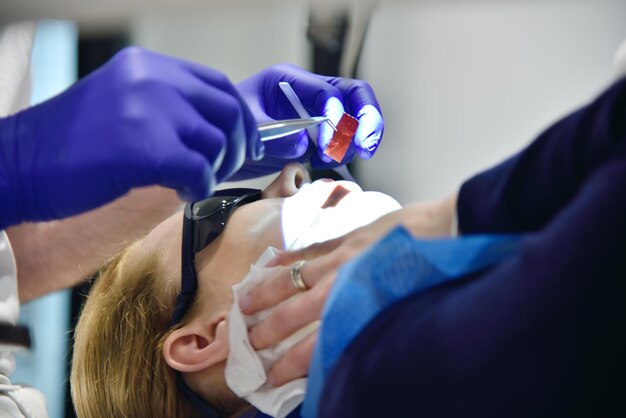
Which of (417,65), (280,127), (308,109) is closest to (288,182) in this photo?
(280,127)

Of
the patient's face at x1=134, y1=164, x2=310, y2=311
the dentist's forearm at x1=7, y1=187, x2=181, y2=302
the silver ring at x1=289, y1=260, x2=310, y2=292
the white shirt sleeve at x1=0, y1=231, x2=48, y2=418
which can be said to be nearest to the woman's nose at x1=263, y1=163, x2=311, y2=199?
the patient's face at x1=134, y1=164, x2=310, y2=311

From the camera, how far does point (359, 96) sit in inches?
62.2

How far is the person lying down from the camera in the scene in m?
1.22

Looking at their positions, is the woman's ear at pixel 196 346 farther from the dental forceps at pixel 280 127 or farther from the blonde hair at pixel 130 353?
the dental forceps at pixel 280 127

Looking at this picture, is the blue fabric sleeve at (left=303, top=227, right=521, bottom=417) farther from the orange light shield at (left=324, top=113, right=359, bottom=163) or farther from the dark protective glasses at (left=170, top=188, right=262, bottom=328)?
the orange light shield at (left=324, top=113, right=359, bottom=163)

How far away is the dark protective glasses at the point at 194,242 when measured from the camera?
4.13ft

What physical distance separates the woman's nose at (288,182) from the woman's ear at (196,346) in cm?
25

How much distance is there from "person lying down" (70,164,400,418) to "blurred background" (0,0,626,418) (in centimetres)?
69

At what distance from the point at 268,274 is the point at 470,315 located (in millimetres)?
439

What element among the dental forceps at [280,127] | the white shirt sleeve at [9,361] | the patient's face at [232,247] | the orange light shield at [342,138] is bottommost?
the white shirt sleeve at [9,361]

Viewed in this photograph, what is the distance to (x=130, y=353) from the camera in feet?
4.32

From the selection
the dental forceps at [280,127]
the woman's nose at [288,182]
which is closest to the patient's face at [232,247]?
the woman's nose at [288,182]

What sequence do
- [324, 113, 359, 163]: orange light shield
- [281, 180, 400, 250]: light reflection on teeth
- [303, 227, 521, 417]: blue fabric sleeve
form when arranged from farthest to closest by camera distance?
[324, 113, 359, 163]: orange light shield → [281, 180, 400, 250]: light reflection on teeth → [303, 227, 521, 417]: blue fabric sleeve

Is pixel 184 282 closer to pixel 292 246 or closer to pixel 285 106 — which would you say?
pixel 292 246
